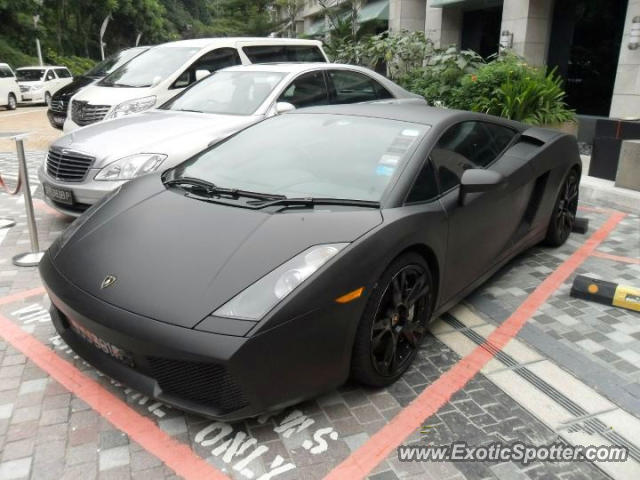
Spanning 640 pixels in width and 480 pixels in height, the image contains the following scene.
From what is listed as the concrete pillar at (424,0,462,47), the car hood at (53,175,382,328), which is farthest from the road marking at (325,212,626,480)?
the concrete pillar at (424,0,462,47)

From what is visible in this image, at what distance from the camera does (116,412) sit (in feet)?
8.67

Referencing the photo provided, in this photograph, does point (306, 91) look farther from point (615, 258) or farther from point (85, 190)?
point (615, 258)

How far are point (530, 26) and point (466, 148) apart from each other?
10.7m

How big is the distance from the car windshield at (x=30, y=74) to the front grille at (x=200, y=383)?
24.4m

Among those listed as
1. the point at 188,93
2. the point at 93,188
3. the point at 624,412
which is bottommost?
the point at 624,412

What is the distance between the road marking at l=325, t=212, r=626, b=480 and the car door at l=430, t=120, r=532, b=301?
38 cm

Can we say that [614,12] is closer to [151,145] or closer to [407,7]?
[407,7]

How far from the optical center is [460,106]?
9750 mm

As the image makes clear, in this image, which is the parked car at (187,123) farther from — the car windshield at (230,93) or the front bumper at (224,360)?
the front bumper at (224,360)

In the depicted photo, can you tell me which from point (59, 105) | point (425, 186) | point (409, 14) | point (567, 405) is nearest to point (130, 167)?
point (425, 186)

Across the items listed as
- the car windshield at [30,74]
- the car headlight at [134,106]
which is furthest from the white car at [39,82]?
the car headlight at [134,106]

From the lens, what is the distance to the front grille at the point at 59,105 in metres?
10.1

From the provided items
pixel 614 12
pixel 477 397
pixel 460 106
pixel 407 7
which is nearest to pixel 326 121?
pixel 477 397

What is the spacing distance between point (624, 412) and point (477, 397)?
27.8 inches
